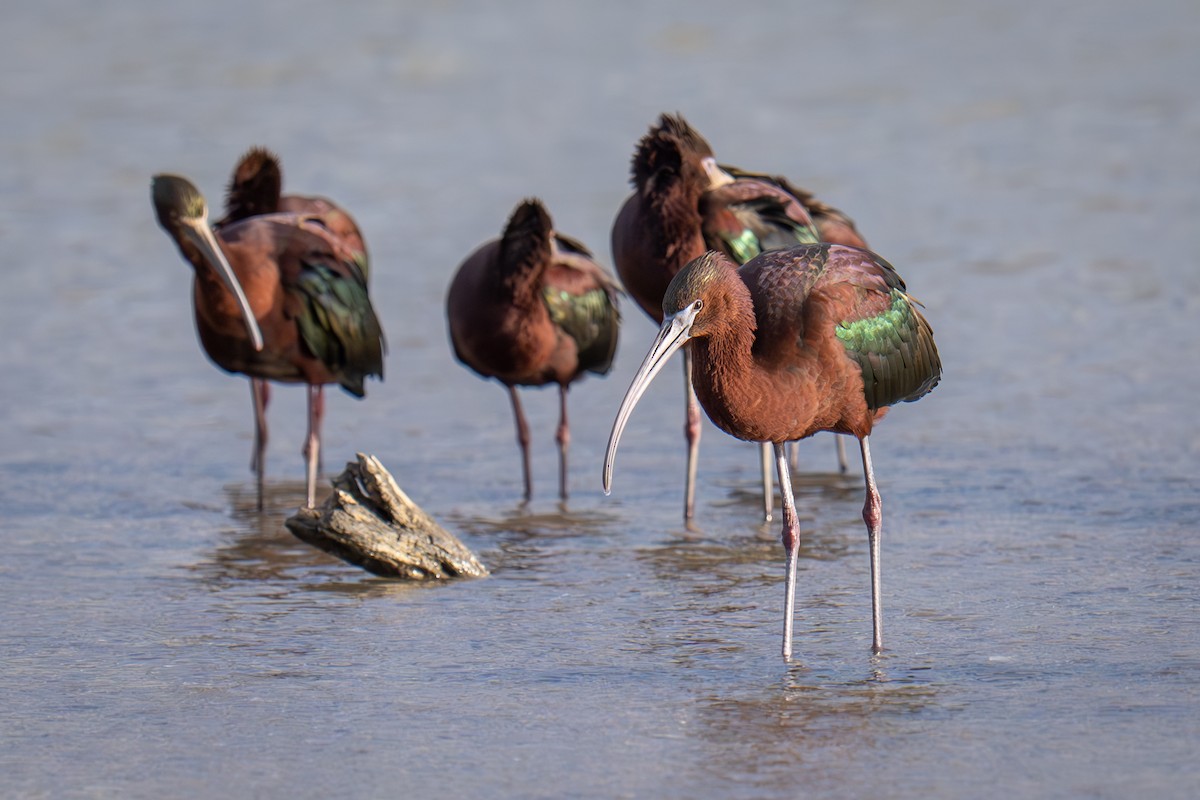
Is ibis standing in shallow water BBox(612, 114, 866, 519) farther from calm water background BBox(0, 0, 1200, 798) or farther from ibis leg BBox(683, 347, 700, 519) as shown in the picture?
calm water background BBox(0, 0, 1200, 798)

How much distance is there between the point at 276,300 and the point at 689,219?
2.09 metres

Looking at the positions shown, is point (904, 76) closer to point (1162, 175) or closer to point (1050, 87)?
point (1050, 87)

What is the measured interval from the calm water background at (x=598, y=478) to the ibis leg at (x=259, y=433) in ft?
0.42

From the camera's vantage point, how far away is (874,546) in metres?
7.11

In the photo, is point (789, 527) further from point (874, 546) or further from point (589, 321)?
Result: point (589, 321)

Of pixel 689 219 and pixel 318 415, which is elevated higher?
pixel 689 219

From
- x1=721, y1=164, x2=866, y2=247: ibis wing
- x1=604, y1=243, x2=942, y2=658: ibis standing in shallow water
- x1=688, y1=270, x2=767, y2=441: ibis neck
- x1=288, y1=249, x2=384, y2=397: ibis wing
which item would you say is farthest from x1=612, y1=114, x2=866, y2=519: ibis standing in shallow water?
x1=688, y1=270, x2=767, y2=441: ibis neck

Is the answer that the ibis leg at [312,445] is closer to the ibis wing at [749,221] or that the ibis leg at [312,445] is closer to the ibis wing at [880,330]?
the ibis wing at [749,221]

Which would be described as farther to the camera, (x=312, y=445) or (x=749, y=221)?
(x=312, y=445)

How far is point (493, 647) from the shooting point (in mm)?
7016

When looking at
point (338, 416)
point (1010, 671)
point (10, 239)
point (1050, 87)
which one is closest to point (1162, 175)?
point (1050, 87)

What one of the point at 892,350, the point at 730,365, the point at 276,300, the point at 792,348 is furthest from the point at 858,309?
the point at 276,300

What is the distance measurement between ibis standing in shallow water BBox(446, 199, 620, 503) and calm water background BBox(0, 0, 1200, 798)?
1.80 feet

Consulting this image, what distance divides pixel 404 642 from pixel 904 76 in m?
15.4
